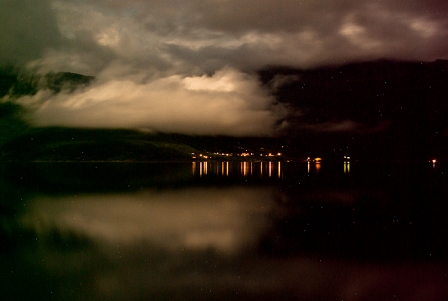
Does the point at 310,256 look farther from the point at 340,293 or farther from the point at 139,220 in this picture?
the point at 139,220

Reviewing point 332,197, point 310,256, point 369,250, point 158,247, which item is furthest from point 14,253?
point 332,197

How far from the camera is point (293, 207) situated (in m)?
31.7

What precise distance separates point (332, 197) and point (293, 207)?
867 cm

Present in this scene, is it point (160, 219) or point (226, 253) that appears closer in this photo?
point (226, 253)

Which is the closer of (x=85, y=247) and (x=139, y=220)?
(x=85, y=247)

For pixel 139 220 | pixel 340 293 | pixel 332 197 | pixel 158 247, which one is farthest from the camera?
pixel 332 197

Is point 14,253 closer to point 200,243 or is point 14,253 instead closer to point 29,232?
point 29,232

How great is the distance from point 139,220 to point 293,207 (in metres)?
12.8

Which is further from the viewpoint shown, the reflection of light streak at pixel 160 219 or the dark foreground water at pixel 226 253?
the reflection of light streak at pixel 160 219

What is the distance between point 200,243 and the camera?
19047mm

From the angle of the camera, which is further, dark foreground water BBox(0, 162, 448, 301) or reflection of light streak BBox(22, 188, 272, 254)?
reflection of light streak BBox(22, 188, 272, 254)

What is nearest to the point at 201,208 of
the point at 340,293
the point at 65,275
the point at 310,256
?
the point at 310,256

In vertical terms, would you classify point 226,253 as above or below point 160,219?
above

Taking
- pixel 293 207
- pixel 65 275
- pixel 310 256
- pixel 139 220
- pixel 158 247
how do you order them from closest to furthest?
pixel 65 275 → pixel 310 256 → pixel 158 247 → pixel 139 220 → pixel 293 207
